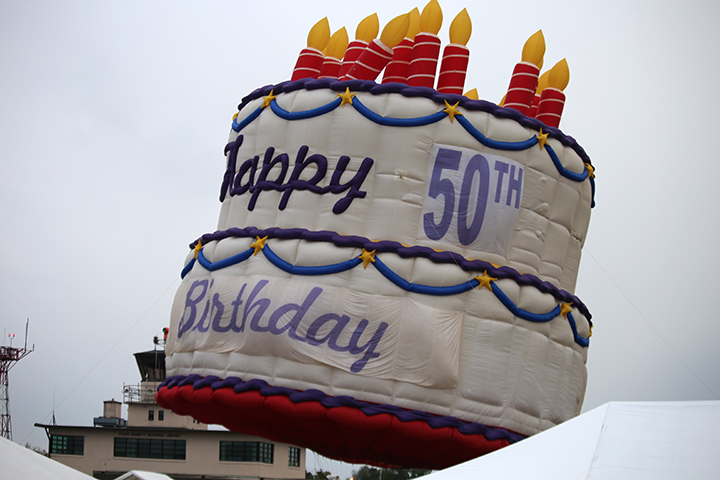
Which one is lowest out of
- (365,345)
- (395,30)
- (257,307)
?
(365,345)

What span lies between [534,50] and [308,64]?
4754mm

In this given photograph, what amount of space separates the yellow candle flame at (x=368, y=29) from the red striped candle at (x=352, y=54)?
0.35ft

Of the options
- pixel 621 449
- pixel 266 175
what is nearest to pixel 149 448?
pixel 266 175

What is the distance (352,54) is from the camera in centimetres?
1594

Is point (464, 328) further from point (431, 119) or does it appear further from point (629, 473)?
point (629, 473)

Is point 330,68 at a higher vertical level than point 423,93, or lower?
higher

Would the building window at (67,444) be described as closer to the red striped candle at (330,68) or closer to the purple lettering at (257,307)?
the purple lettering at (257,307)

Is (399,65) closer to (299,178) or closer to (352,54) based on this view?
(352,54)

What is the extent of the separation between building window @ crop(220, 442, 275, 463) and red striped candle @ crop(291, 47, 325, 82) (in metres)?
25.9

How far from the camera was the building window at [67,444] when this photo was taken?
127 ft

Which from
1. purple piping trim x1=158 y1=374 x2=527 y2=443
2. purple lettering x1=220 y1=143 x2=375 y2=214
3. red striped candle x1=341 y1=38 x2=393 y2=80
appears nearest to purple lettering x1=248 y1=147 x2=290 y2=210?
purple lettering x1=220 y1=143 x2=375 y2=214

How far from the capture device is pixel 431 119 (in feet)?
47.0

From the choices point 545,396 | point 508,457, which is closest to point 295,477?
point 545,396

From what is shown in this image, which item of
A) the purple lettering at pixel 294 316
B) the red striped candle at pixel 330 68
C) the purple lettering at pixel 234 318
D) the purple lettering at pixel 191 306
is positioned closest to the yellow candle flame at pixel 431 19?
the red striped candle at pixel 330 68
